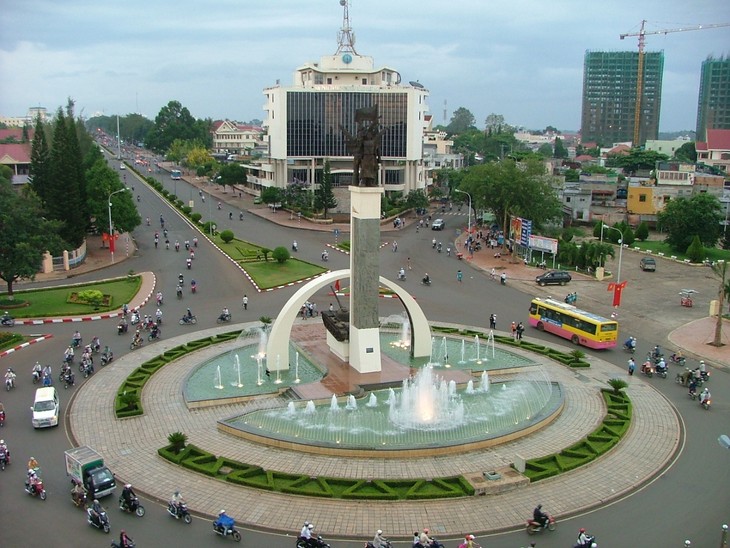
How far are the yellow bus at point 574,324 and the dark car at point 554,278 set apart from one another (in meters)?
10.1

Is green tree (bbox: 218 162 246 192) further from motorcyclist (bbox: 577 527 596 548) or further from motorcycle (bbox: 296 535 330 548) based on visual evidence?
motorcyclist (bbox: 577 527 596 548)

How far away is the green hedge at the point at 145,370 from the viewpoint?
895 inches

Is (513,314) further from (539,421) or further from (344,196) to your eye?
(344,196)

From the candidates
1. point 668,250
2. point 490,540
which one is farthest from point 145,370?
point 668,250

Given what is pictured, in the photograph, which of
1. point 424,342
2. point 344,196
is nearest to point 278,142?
point 344,196

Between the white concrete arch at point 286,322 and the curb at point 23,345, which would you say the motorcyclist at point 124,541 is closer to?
the white concrete arch at point 286,322

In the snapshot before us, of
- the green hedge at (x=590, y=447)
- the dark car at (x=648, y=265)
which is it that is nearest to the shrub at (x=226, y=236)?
the dark car at (x=648, y=265)

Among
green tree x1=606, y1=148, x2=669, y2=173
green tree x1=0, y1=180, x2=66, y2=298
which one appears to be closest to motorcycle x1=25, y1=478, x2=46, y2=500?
green tree x1=0, y1=180, x2=66, y2=298

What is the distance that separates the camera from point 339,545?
15.6m

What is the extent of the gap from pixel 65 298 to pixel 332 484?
26132mm

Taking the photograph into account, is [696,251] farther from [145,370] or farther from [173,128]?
[173,128]

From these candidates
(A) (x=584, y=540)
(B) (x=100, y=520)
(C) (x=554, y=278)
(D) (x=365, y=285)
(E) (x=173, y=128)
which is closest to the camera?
(A) (x=584, y=540)

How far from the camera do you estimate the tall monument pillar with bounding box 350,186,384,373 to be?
25.7 m

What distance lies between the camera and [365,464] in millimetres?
19297
